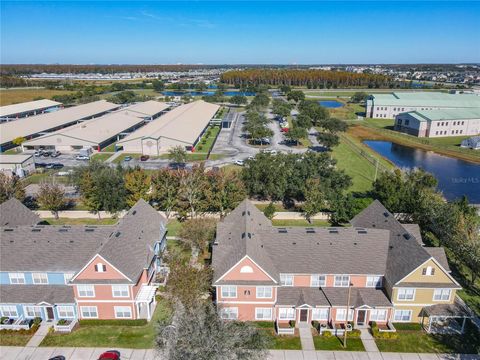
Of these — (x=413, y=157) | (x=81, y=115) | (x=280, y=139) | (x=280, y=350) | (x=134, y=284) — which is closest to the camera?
(x=280, y=350)

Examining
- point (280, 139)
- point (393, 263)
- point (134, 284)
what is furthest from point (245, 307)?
point (280, 139)

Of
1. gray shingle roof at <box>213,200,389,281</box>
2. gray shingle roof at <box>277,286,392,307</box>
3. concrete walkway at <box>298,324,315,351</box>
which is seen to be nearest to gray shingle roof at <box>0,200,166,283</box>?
gray shingle roof at <box>213,200,389,281</box>

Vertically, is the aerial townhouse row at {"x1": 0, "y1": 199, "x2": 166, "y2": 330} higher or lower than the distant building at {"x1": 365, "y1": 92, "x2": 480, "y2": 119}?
lower

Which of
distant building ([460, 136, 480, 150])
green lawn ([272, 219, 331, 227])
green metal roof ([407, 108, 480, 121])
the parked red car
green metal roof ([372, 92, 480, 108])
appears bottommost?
the parked red car

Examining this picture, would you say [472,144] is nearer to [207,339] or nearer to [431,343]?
[431,343]

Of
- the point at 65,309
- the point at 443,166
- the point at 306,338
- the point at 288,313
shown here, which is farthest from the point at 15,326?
the point at 443,166

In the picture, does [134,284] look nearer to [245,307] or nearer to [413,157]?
[245,307]

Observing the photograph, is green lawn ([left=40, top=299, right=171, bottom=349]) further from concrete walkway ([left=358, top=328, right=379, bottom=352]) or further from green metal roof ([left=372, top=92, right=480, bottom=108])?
green metal roof ([left=372, top=92, right=480, bottom=108])

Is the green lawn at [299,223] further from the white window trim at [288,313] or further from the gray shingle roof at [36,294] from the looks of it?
the gray shingle roof at [36,294]
